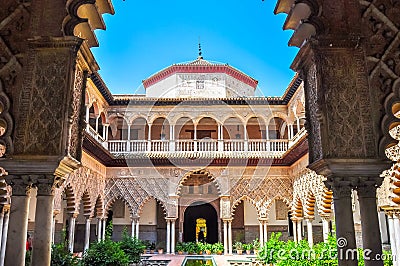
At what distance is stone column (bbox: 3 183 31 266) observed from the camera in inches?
158

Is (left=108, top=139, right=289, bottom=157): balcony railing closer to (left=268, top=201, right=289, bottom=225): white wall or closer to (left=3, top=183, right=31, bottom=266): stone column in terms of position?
(left=268, top=201, right=289, bottom=225): white wall

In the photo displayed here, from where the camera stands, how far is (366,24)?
14.9 feet

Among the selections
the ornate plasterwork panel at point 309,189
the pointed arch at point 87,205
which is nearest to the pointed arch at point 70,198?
the pointed arch at point 87,205

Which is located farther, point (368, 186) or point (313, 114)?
point (313, 114)

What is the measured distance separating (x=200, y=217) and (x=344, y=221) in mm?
19894

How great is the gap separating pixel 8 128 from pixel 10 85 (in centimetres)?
51

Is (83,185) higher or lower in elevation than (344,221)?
higher

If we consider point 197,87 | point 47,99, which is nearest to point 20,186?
point 47,99

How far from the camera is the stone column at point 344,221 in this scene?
158 inches

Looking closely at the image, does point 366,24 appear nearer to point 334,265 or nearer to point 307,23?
point 307,23

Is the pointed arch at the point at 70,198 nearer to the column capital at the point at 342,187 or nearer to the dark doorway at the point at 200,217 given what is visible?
the dark doorway at the point at 200,217

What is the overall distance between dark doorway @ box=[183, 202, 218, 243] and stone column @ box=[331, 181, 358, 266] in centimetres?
1959

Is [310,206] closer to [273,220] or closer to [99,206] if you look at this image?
[273,220]

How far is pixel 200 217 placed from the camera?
926 inches
